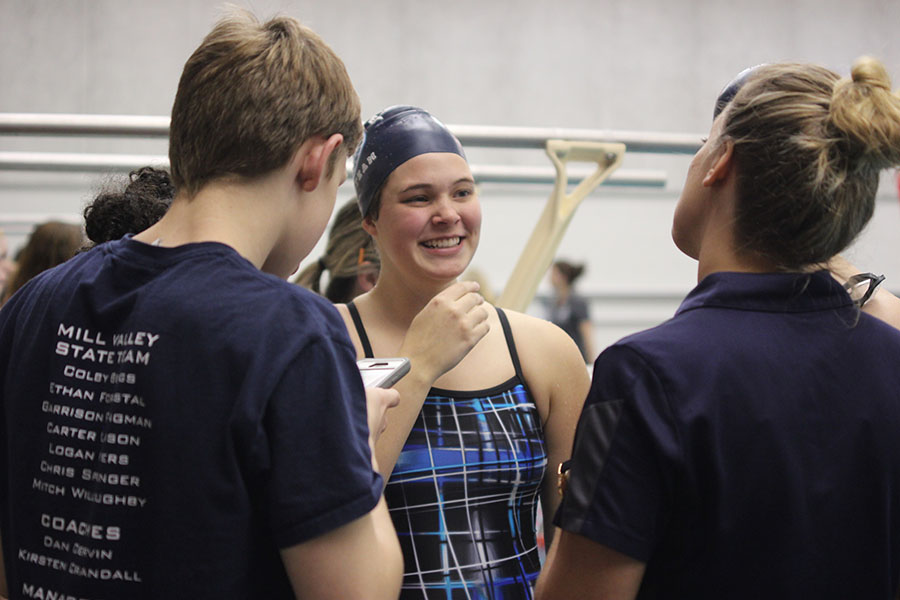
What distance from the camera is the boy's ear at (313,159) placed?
3.00ft

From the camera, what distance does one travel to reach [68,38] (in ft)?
21.5

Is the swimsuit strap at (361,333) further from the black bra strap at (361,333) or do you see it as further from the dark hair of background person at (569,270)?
the dark hair of background person at (569,270)

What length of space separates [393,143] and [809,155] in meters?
0.75

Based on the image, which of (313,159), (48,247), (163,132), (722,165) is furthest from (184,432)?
(48,247)

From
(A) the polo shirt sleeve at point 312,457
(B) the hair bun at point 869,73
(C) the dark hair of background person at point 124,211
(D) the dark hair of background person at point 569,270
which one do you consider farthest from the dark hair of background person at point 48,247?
(D) the dark hair of background person at point 569,270

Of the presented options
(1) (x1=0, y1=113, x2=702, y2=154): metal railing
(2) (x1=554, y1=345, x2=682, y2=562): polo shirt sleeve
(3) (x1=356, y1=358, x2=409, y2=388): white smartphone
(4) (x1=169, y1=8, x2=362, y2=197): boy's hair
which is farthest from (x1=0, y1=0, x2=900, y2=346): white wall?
(2) (x1=554, y1=345, x2=682, y2=562): polo shirt sleeve

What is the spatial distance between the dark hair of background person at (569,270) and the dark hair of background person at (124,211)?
464 centimetres

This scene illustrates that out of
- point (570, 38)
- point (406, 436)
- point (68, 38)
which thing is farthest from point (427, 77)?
point (406, 436)

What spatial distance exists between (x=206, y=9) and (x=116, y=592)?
6701 mm

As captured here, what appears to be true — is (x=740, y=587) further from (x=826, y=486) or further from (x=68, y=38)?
(x=68, y=38)

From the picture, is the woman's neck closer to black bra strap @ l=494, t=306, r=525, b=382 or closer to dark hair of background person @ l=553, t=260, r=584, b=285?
black bra strap @ l=494, t=306, r=525, b=382

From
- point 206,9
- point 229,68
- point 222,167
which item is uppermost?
point 206,9

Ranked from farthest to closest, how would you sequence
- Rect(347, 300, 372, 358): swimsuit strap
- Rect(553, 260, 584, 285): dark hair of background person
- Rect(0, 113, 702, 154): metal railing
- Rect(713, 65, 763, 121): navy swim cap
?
Rect(553, 260, 584, 285): dark hair of background person → Rect(0, 113, 702, 154): metal railing → Rect(347, 300, 372, 358): swimsuit strap → Rect(713, 65, 763, 121): navy swim cap

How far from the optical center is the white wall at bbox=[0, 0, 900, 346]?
21.5ft
